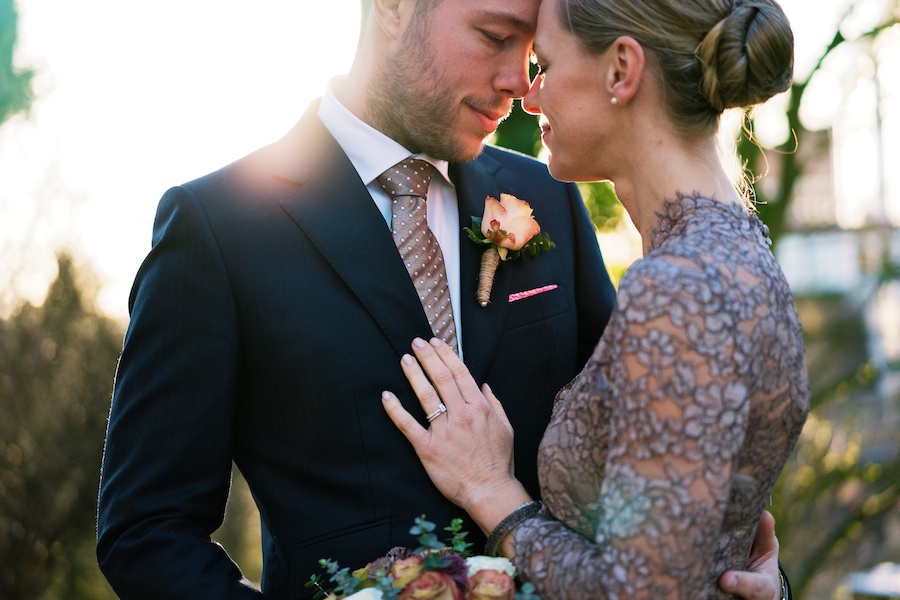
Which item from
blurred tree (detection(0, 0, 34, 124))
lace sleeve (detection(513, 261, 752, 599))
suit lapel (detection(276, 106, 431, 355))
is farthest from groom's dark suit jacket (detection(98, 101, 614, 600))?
blurred tree (detection(0, 0, 34, 124))

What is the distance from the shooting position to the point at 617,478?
6.11 ft

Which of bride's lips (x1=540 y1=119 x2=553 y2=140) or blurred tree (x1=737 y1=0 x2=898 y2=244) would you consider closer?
bride's lips (x1=540 y1=119 x2=553 y2=140)

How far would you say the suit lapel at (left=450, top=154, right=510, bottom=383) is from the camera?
8.63 ft

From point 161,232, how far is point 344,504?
2.80ft

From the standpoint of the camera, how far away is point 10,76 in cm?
834

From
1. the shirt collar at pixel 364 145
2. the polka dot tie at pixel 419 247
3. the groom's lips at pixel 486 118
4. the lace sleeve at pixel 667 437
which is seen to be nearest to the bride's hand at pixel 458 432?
the polka dot tie at pixel 419 247

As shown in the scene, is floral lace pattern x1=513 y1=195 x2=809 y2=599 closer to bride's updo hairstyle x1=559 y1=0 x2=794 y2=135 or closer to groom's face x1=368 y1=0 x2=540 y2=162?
bride's updo hairstyle x1=559 y1=0 x2=794 y2=135

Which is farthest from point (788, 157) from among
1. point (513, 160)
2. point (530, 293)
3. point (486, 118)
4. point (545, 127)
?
point (545, 127)

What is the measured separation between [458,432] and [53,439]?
4.99 meters

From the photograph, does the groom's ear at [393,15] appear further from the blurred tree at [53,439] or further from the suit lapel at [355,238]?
the blurred tree at [53,439]

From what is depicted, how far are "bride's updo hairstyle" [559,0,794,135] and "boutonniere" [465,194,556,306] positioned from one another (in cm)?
68

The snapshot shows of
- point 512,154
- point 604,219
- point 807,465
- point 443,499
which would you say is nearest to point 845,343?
point 807,465

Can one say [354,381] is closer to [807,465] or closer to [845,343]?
[807,465]

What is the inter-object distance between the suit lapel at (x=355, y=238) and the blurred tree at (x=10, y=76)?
5.65 metres
